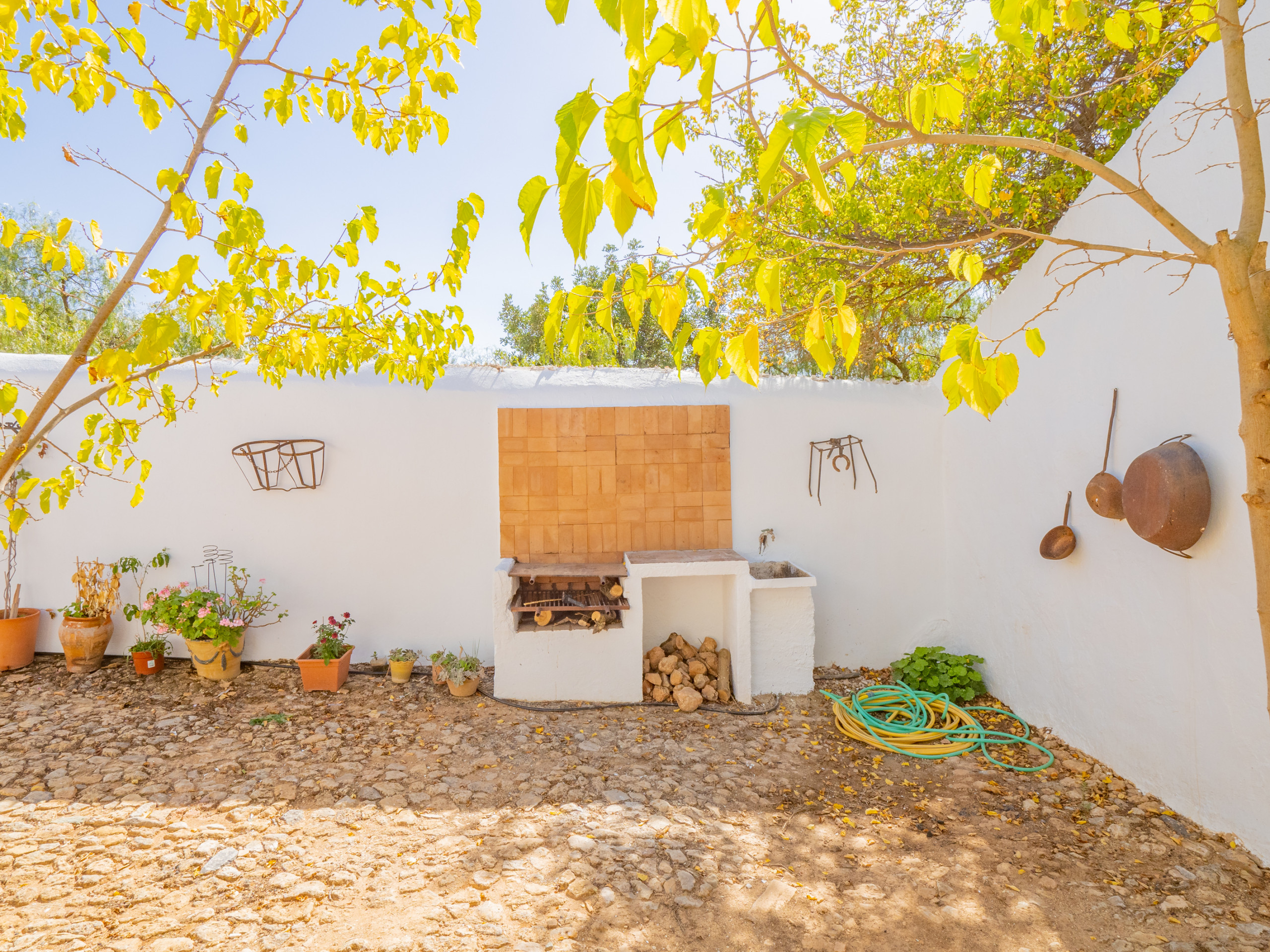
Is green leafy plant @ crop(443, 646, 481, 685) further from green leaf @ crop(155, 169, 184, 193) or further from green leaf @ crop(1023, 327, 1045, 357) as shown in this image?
green leaf @ crop(1023, 327, 1045, 357)

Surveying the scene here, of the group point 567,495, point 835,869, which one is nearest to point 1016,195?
point 567,495

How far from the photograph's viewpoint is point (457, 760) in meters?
3.22

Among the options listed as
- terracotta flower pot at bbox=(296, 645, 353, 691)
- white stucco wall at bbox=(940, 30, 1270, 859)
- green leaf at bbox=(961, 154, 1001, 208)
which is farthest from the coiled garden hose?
terracotta flower pot at bbox=(296, 645, 353, 691)

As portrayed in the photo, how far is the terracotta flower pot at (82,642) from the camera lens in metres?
4.14

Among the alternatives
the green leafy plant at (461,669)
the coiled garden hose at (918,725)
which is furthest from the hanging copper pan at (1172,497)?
the green leafy plant at (461,669)

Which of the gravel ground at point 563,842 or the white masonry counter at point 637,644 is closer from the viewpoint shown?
the gravel ground at point 563,842

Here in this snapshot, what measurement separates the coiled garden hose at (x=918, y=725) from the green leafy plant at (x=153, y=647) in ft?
14.0

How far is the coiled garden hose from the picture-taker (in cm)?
335

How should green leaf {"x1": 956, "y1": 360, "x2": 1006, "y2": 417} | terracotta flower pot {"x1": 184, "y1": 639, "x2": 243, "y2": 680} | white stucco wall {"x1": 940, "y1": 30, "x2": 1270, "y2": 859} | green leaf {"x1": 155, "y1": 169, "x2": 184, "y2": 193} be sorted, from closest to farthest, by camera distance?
green leaf {"x1": 956, "y1": 360, "x2": 1006, "y2": 417}, green leaf {"x1": 155, "y1": 169, "x2": 184, "y2": 193}, white stucco wall {"x1": 940, "y1": 30, "x2": 1270, "y2": 859}, terracotta flower pot {"x1": 184, "y1": 639, "x2": 243, "y2": 680}

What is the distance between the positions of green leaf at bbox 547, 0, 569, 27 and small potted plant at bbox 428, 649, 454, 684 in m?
3.85

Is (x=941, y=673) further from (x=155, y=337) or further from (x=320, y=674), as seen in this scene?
(x=155, y=337)

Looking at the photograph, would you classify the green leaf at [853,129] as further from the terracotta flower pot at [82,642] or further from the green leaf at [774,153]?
the terracotta flower pot at [82,642]

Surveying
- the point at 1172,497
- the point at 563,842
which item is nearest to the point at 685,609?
the point at 563,842

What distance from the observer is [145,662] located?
414cm
